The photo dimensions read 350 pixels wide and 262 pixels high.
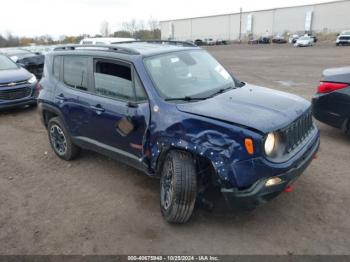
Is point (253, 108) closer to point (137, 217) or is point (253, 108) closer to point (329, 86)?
point (137, 217)

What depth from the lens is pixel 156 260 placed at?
3.08 meters

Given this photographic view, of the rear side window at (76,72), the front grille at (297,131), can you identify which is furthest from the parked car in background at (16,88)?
the front grille at (297,131)

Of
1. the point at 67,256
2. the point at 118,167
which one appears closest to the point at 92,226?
the point at 67,256

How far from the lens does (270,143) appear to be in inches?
125

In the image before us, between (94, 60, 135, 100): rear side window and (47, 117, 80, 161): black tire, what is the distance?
1.19m

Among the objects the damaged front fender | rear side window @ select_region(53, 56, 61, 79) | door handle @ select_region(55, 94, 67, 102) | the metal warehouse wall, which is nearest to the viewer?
the damaged front fender

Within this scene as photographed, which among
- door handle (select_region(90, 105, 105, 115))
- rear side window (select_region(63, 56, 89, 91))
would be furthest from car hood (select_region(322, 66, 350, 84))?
rear side window (select_region(63, 56, 89, 91))

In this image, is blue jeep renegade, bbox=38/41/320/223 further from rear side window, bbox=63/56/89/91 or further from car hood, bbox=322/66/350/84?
car hood, bbox=322/66/350/84

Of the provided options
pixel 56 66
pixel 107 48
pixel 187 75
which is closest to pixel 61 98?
pixel 56 66

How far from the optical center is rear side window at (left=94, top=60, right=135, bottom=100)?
3.96 meters

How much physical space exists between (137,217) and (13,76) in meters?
6.81

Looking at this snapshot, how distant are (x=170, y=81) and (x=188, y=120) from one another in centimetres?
80

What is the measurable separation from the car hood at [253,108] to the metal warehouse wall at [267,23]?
86.8 meters

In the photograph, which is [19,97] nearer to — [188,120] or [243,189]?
[188,120]
